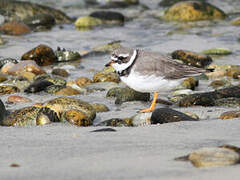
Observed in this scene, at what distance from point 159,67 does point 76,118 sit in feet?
4.42

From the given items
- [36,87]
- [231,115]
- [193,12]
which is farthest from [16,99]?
[193,12]

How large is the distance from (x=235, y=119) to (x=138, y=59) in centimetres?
158

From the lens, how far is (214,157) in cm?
315

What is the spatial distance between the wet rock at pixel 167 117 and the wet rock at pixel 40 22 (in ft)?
31.8

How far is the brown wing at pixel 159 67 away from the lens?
5738 millimetres

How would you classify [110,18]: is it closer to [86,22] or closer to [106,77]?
[86,22]

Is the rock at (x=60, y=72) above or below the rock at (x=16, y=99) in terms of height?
below

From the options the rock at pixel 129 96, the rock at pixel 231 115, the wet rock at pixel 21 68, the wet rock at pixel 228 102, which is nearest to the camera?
the rock at pixel 231 115

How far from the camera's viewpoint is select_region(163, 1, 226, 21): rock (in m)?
15.0

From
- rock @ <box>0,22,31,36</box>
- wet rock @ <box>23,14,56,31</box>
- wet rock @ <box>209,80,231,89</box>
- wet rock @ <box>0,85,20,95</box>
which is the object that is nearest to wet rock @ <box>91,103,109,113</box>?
wet rock @ <box>0,85,20,95</box>

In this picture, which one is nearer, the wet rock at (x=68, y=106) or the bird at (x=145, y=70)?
the wet rock at (x=68, y=106)

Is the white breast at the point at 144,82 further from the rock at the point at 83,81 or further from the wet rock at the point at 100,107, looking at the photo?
the rock at the point at 83,81

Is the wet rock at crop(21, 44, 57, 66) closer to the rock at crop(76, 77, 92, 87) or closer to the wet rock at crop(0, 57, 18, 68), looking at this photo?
the wet rock at crop(0, 57, 18, 68)

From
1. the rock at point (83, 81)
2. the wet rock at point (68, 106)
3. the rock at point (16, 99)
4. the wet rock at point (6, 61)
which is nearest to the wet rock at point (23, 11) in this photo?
the wet rock at point (6, 61)
